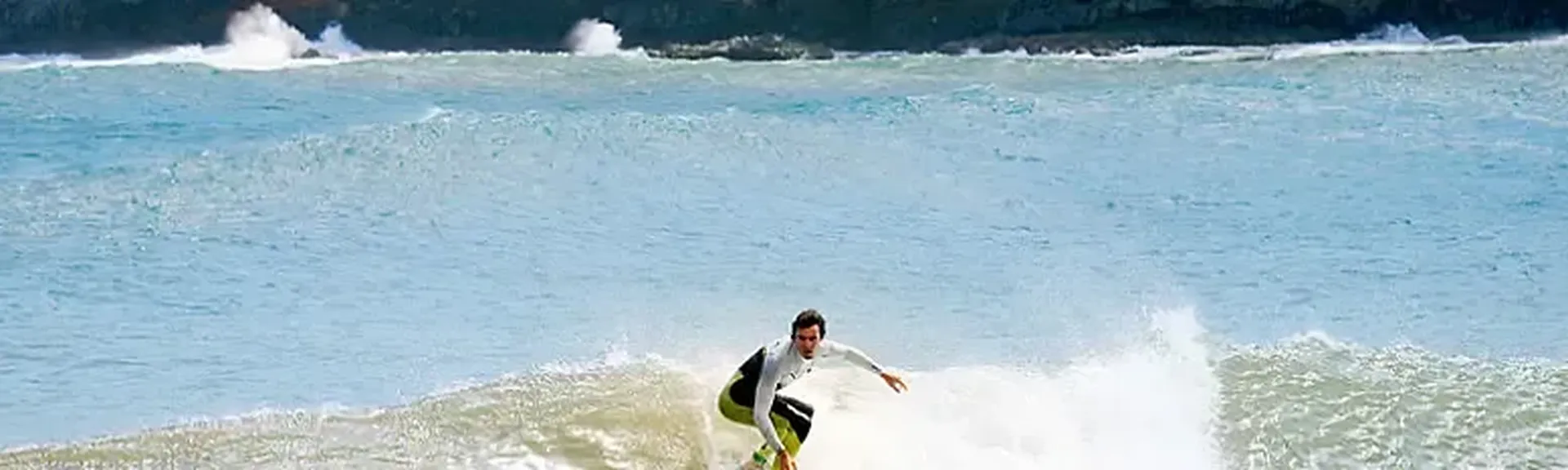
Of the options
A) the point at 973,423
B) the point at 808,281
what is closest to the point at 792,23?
the point at 808,281

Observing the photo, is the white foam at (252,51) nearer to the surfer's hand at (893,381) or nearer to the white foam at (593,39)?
the white foam at (593,39)

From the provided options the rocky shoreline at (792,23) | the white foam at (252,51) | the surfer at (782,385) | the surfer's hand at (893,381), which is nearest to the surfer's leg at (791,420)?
the surfer at (782,385)

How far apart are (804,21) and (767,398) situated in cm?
3990

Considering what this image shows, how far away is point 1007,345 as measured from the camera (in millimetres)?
12562

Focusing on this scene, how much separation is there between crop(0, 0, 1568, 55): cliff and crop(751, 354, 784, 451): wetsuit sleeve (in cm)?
3588

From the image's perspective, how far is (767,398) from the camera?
28.7 feet

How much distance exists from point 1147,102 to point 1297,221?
39.9 ft

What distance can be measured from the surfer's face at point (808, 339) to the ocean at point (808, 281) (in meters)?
1.38

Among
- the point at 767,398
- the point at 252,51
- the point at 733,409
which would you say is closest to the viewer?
the point at 767,398

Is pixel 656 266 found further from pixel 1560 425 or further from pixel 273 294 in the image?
pixel 1560 425

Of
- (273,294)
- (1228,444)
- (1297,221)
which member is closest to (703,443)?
(1228,444)

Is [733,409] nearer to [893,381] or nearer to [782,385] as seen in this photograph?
[782,385]

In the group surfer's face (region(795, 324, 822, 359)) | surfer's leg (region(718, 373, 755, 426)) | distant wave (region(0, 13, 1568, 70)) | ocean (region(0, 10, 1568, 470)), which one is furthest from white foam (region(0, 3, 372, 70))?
surfer's face (region(795, 324, 822, 359))

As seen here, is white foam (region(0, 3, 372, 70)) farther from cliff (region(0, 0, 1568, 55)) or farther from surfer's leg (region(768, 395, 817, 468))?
surfer's leg (region(768, 395, 817, 468))
